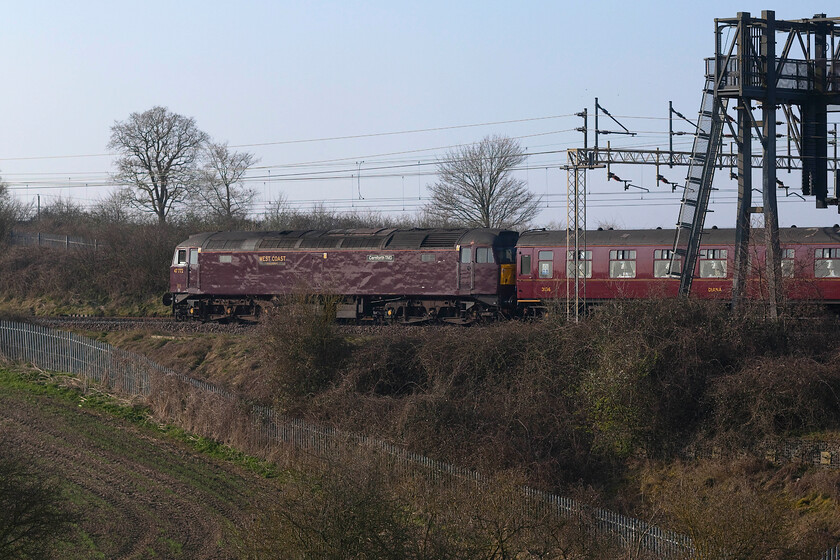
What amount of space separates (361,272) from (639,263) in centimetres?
1043

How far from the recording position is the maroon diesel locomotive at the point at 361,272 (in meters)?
30.1

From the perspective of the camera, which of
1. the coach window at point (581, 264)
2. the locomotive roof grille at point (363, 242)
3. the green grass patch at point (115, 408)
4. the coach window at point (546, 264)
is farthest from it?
the locomotive roof grille at point (363, 242)

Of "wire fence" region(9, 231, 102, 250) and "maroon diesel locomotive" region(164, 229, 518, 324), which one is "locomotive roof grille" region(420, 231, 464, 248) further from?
"wire fence" region(9, 231, 102, 250)

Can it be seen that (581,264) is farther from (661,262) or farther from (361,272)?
(361,272)

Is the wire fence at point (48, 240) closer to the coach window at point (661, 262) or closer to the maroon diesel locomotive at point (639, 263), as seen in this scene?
the maroon diesel locomotive at point (639, 263)

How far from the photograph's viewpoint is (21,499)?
11.1 m

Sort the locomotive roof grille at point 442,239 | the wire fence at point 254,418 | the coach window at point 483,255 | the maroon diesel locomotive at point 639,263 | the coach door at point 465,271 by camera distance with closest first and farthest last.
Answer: the wire fence at point 254,418 < the maroon diesel locomotive at point 639,263 < the coach window at point 483,255 < the coach door at point 465,271 < the locomotive roof grille at point 442,239

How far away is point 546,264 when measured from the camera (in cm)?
2958

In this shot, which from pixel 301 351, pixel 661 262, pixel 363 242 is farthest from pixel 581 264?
pixel 301 351

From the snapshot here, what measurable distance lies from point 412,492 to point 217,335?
16279 millimetres

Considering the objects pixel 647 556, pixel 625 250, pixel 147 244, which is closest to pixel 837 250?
pixel 625 250

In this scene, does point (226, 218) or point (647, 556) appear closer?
point (647, 556)

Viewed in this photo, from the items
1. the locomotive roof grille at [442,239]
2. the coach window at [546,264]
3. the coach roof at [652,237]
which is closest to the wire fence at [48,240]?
the locomotive roof grille at [442,239]

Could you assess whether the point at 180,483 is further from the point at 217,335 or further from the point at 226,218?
the point at 226,218
